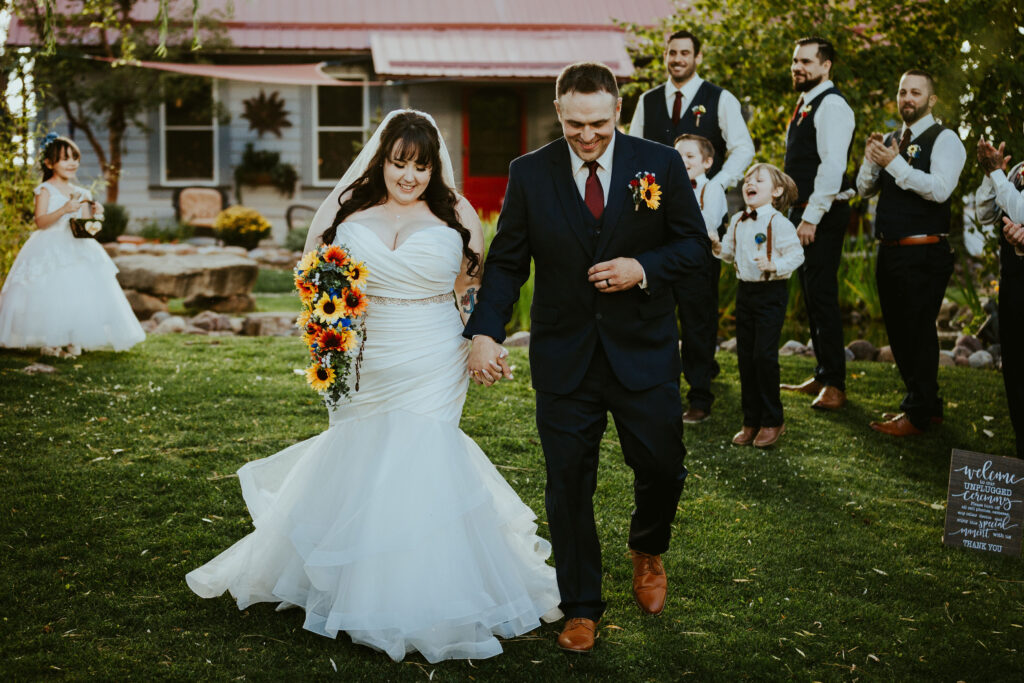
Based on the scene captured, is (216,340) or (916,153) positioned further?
(216,340)

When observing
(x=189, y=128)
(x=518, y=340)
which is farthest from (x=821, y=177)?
(x=189, y=128)

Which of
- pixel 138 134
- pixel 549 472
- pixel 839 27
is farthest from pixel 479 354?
pixel 138 134

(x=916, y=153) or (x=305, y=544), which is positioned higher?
(x=916, y=153)

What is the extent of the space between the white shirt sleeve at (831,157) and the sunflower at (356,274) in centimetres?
→ 382

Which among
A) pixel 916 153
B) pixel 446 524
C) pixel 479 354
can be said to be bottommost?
pixel 446 524

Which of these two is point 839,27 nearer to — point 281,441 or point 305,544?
point 281,441

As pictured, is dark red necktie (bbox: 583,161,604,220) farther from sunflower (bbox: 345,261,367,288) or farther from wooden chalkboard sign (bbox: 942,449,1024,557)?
wooden chalkboard sign (bbox: 942,449,1024,557)

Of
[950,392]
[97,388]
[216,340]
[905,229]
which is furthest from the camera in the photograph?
[216,340]

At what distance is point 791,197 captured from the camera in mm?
6309

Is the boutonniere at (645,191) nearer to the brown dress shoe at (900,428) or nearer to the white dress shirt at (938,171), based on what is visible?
the white dress shirt at (938,171)

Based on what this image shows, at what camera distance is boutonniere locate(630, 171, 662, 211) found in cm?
354

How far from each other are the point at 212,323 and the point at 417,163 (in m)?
7.28

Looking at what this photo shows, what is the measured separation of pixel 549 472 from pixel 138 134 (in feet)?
50.8

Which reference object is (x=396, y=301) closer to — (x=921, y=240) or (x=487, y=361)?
(x=487, y=361)
